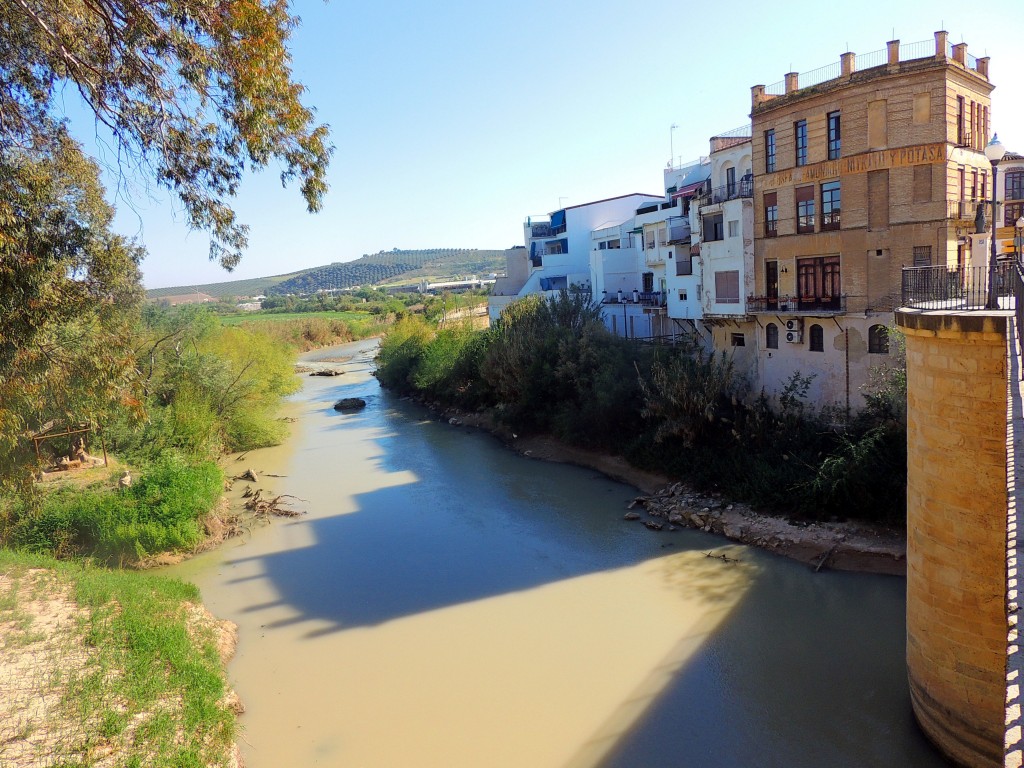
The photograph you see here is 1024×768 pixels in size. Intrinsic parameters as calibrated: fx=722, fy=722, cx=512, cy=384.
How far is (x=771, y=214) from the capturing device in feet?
67.1

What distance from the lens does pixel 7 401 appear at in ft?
34.7

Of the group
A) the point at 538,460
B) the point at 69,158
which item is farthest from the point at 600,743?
the point at 538,460

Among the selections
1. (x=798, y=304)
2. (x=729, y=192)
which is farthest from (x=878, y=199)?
(x=729, y=192)

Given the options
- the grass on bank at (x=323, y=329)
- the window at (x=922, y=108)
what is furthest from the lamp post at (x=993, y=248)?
the grass on bank at (x=323, y=329)

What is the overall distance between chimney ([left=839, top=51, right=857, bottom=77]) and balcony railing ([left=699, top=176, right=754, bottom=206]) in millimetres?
3791

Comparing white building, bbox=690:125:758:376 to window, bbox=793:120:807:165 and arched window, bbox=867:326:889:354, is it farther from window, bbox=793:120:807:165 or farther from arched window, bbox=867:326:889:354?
arched window, bbox=867:326:889:354

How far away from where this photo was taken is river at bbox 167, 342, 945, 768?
9.68 meters

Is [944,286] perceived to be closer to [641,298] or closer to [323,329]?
[641,298]

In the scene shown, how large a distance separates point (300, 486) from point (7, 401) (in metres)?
12.3

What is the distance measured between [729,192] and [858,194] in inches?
189

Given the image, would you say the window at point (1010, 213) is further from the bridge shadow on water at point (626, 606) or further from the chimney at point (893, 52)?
the bridge shadow on water at point (626, 606)

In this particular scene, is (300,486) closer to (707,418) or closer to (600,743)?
(707,418)

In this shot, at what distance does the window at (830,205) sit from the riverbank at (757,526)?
7660 millimetres

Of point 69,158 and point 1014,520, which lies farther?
point 69,158
